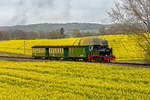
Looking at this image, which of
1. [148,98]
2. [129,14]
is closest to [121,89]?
[148,98]

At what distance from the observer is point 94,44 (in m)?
29.6

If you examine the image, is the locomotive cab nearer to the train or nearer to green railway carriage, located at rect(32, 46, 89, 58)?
the train

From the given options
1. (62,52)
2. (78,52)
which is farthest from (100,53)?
(62,52)

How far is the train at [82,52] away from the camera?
89.9 ft

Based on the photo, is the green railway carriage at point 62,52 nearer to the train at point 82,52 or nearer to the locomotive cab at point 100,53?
the train at point 82,52

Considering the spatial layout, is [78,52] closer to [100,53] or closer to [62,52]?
[62,52]

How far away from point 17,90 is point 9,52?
5029cm

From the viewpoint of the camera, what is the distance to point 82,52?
30.1 metres

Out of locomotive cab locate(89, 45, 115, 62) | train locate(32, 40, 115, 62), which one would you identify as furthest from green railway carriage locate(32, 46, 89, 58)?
locomotive cab locate(89, 45, 115, 62)

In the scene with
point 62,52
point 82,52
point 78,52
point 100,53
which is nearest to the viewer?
point 100,53

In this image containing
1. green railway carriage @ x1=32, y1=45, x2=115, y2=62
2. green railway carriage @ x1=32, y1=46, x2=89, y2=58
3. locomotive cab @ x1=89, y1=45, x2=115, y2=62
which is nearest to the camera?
locomotive cab @ x1=89, y1=45, x2=115, y2=62

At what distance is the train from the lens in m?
27.4

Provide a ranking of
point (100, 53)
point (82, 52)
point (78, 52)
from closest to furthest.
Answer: point (100, 53)
point (82, 52)
point (78, 52)

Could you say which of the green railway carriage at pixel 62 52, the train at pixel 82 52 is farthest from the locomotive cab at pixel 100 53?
the green railway carriage at pixel 62 52
